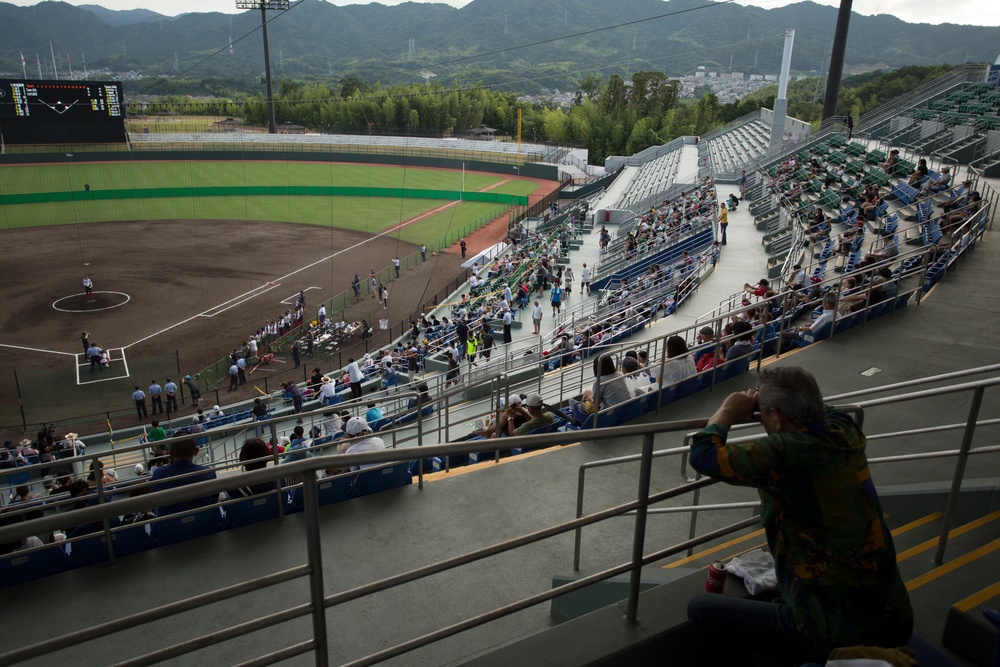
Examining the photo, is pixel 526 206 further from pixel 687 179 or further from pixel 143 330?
pixel 143 330

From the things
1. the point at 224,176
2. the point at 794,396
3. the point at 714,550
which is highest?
the point at 794,396

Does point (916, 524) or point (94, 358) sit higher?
point (916, 524)

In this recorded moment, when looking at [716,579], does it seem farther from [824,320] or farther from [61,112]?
[61,112]

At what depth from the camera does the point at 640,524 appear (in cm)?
255

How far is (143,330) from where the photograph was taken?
26172mm

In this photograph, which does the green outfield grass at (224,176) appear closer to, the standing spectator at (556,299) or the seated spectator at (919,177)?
the standing spectator at (556,299)

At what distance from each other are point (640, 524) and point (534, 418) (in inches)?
166

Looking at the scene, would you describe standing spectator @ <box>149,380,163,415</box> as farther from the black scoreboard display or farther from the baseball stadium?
the black scoreboard display

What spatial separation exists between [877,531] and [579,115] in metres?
85.3

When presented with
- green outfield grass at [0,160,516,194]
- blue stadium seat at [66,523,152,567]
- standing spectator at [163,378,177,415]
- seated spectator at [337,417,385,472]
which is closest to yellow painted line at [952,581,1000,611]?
seated spectator at [337,417,385,472]

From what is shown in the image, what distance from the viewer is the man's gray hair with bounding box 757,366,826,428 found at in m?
2.26

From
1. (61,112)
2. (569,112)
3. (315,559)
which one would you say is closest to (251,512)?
(315,559)

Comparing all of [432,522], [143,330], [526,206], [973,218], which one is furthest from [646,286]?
[526,206]

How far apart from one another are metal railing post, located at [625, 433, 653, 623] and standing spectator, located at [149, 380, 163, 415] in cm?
1860
